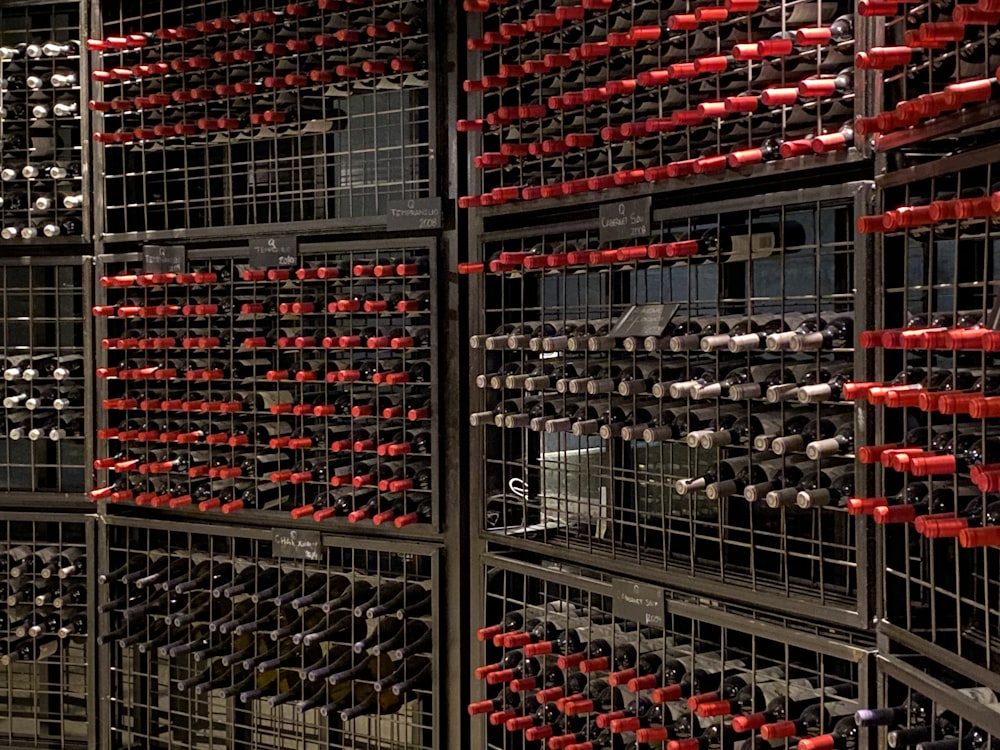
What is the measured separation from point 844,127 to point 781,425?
45 centimetres

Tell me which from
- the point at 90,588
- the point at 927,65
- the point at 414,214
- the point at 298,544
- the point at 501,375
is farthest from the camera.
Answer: the point at 90,588

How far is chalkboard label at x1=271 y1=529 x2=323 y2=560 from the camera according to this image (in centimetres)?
246

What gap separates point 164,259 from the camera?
2.63 metres

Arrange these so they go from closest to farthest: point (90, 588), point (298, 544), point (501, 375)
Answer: point (501, 375) < point (298, 544) < point (90, 588)

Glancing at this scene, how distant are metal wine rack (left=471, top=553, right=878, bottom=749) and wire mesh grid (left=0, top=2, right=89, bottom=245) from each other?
1382 millimetres

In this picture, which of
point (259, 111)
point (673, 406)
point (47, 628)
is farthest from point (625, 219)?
point (47, 628)

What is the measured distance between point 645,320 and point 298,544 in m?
1.01

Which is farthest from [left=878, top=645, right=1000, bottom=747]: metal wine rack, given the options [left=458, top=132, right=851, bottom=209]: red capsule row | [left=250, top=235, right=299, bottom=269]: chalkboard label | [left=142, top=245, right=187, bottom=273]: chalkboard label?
[left=142, top=245, right=187, bottom=273]: chalkboard label

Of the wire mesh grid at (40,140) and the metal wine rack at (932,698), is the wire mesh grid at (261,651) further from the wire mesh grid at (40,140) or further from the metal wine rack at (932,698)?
the metal wine rack at (932,698)

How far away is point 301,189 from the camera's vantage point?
248cm

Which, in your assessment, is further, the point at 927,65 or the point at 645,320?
the point at 645,320

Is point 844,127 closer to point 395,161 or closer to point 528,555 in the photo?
point 528,555

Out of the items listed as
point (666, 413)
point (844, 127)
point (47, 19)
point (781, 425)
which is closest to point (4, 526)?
point (47, 19)

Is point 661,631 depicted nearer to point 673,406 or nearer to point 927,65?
point 673,406
